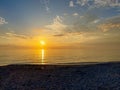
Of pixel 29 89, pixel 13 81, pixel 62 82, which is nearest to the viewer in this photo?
pixel 29 89

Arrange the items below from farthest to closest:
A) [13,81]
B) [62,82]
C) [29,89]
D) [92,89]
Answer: [13,81], [62,82], [29,89], [92,89]

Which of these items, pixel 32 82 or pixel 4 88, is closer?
pixel 4 88

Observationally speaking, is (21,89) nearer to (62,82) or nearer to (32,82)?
(32,82)

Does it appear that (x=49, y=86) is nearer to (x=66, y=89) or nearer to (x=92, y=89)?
(x=66, y=89)

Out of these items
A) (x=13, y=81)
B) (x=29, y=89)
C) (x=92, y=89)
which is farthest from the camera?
(x=13, y=81)

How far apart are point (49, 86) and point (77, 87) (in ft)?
8.67

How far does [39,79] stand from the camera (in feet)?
72.6

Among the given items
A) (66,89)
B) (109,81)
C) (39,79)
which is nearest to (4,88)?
(39,79)

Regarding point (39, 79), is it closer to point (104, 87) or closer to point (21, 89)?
point (21, 89)

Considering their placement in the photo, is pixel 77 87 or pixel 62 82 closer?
pixel 77 87

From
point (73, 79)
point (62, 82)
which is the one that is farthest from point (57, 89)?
point (73, 79)

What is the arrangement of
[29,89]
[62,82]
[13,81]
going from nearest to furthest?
[29,89]
[62,82]
[13,81]

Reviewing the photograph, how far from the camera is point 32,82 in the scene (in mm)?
20859

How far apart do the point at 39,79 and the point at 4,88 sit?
160 inches
